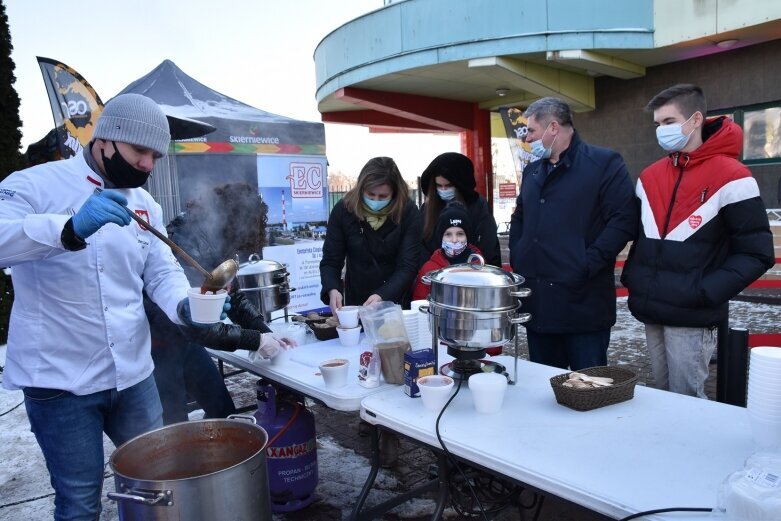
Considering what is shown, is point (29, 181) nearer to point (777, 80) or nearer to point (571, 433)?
point (571, 433)

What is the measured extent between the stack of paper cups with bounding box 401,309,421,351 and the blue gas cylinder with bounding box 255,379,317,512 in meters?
0.76

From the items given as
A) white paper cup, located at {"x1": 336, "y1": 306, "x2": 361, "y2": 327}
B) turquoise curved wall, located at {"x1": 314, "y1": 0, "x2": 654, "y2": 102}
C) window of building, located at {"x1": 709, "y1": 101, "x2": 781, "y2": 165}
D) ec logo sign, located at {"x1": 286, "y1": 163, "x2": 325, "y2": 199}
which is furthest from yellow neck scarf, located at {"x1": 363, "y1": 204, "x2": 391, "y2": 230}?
window of building, located at {"x1": 709, "y1": 101, "x2": 781, "y2": 165}

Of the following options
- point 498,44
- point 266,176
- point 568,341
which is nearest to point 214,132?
point 266,176

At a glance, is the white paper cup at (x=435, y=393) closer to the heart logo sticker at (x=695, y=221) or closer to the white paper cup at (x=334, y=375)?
the white paper cup at (x=334, y=375)

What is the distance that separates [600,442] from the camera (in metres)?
1.64

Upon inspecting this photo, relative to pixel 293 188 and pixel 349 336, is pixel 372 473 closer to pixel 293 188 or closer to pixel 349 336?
pixel 349 336

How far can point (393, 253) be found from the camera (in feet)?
11.6

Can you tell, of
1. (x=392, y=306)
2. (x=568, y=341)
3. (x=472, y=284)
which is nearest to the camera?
(x=472, y=284)

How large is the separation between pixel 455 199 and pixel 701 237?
1.71 metres

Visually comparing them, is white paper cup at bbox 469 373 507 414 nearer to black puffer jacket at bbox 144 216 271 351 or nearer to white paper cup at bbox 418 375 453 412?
white paper cup at bbox 418 375 453 412

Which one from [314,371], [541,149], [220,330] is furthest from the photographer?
[541,149]

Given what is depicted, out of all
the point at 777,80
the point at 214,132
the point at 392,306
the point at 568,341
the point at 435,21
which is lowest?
the point at 568,341

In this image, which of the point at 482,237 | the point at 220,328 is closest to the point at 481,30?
the point at 482,237

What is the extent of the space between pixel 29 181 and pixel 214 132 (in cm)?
396
